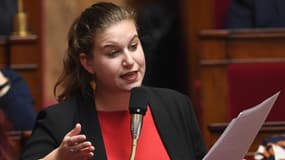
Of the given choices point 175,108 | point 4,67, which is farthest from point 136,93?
point 4,67

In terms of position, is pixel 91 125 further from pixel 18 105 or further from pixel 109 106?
pixel 18 105

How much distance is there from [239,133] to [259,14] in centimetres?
108

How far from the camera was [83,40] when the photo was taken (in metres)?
1.28

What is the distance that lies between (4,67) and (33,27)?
8.5 inches

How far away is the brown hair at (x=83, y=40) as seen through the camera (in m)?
1.26

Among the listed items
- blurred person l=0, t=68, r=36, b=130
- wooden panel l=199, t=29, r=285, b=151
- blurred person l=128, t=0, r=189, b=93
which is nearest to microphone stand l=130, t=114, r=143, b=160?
blurred person l=0, t=68, r=36, b=130

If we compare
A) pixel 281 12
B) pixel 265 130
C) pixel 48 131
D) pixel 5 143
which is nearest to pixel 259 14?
pixel 281 12

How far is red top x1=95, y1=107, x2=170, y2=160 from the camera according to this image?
4.05 feet

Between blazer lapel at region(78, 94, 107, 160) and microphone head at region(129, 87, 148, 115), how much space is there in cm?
11

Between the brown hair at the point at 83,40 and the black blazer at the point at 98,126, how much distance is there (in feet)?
0.09

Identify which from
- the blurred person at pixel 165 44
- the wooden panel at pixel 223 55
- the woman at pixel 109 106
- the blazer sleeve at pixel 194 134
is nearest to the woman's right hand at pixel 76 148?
the woman at pixel 109 106

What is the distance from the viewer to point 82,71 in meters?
1.32

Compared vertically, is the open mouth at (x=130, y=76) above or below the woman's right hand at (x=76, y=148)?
above

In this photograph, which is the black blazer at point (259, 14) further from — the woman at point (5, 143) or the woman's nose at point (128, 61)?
the woman at point (5, 143)
